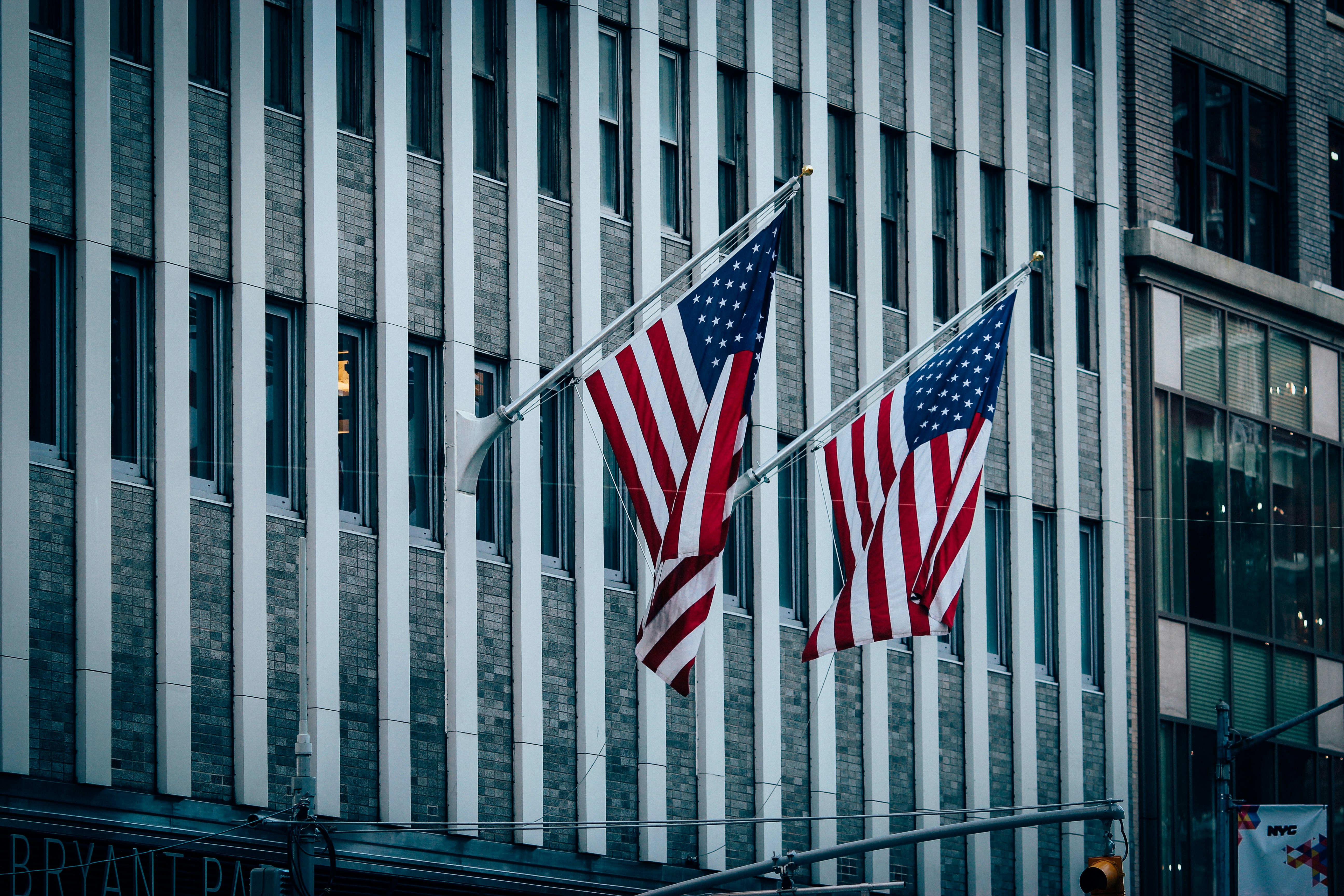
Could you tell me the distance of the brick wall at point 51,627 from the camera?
21.2 m

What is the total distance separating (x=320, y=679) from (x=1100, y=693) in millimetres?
13780

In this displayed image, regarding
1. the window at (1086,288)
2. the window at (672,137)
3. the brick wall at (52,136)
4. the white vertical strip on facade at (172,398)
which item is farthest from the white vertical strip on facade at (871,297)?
the brick wall at (52,136)

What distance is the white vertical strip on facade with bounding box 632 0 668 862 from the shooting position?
26609 millimetres

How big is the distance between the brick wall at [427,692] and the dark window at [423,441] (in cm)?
40

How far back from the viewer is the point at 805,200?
2991 centimetres

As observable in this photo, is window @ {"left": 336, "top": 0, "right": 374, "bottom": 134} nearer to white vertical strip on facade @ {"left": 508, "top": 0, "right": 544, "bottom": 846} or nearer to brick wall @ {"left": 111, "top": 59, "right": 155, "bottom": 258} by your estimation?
white vertical strip on facade @ {"left": 508, "top": 0, "right": 544, "bottom": 846}

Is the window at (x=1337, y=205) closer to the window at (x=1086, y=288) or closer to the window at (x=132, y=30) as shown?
the window at (x=1086, y=288)

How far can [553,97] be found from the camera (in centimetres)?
2712

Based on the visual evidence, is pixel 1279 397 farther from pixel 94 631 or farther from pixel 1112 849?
pixel 94 631

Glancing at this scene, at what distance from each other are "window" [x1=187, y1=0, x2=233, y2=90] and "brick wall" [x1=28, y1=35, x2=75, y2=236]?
64.5 inches

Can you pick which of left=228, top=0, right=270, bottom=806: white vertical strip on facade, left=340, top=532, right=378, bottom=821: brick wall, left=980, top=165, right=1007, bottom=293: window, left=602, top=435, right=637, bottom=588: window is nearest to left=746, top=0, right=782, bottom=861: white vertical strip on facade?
left=602, top=435, right=637, bottom=588: window

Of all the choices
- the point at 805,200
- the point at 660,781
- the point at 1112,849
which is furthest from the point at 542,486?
the point at 1112,849

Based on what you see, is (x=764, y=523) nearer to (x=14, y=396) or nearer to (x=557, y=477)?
(x=557, y=477)

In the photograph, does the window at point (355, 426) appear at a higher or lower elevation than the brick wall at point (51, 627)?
higher
